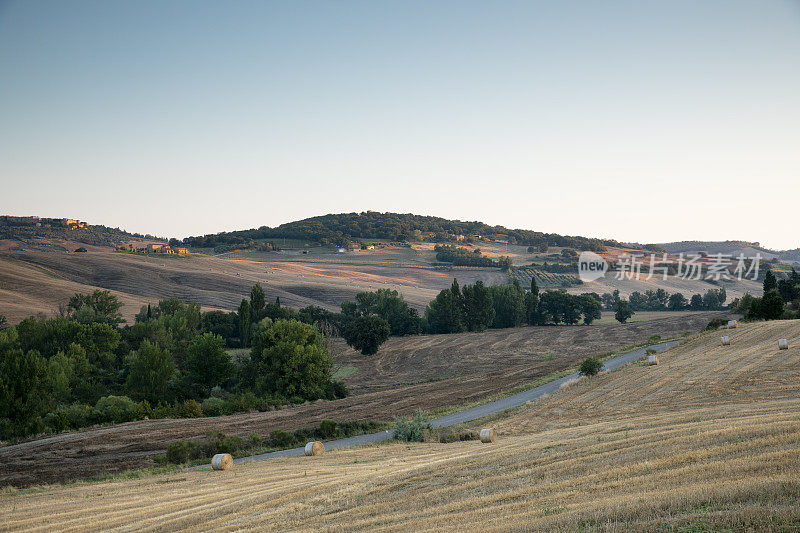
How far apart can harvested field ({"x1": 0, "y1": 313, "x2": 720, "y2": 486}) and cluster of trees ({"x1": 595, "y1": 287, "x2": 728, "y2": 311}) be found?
43.7 m

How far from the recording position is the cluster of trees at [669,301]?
430 feet

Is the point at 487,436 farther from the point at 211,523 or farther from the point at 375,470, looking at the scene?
the point at 211,523

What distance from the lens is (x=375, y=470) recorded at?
18.5 meters

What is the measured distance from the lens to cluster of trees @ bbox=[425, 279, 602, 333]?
336 ft

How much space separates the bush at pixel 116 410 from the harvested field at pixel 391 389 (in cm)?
407

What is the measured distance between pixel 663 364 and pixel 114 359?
229ft

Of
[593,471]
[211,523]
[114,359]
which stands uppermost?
[593,471]

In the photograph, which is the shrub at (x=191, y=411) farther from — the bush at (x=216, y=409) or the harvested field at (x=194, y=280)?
the harvested field at (x=194, y=280)

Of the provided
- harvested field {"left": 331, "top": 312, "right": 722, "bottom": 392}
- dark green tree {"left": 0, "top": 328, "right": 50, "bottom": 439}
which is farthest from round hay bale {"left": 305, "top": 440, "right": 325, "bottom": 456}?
dark green tree {"left": 0, "top": 328, "right": 50, "bottom": 439}

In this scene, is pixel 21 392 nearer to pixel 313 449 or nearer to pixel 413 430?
pixel 313 449

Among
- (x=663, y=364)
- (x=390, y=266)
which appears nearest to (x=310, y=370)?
(x=663, y=364)

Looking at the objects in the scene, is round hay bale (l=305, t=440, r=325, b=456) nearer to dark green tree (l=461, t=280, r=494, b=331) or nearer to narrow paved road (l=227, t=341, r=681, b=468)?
narrow paved road (l=227, t=341, r=681, b=468)

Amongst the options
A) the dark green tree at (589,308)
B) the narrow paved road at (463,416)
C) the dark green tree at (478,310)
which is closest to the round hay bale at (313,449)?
the narrow paved road at (463,416)

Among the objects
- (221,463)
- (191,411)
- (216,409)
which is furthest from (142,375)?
(221,463)
